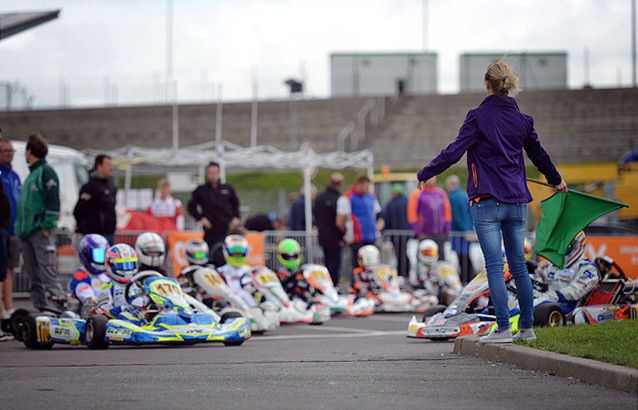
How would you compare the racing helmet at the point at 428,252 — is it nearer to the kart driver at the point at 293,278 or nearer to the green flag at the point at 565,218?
the kart driver at the point at 293,278

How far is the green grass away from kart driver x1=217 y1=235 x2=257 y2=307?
5219mm

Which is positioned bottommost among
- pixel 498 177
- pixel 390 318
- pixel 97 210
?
pixel 390 318

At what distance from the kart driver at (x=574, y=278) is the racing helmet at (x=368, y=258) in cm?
622

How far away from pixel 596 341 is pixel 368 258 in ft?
29.6

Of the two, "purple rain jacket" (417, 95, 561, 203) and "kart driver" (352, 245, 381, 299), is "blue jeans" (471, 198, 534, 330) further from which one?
"kart driver" (352, 245, 381, 299)

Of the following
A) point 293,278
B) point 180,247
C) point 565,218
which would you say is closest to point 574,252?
point 565,218

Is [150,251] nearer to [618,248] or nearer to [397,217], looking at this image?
[618,248]

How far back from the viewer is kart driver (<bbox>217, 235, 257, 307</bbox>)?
43.3 ft

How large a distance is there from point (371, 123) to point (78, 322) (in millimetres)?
29554

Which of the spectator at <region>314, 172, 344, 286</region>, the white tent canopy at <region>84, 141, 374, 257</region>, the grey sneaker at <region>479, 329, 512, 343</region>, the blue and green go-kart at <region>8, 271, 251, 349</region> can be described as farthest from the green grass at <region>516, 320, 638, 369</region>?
the white tent canopy at <region>84, 141, 374, 257</region>

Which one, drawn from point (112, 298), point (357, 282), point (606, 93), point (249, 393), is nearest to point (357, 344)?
point (112, 298)

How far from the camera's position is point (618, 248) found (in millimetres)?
15969

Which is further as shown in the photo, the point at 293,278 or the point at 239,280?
the point at 293,278

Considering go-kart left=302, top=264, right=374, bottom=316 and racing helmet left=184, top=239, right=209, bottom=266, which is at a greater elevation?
racing helmet left=184, top=239, right=209, bottom=266
